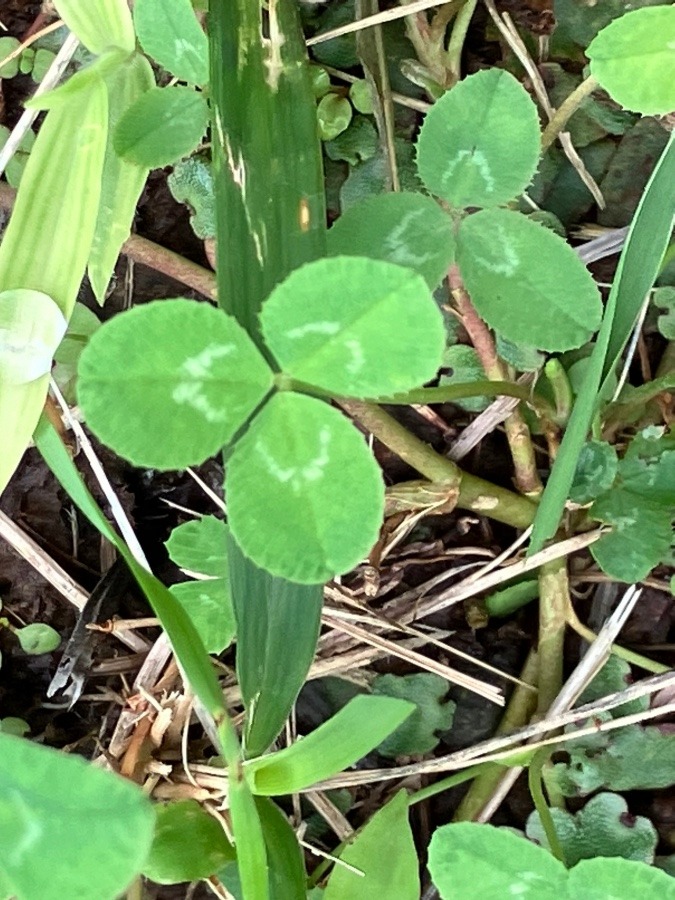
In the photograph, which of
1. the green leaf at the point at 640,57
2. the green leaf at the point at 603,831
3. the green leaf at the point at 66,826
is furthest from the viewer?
the green leaf at the point at 603,831

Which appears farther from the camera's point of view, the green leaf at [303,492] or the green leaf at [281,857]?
the green leaf at [281,857]

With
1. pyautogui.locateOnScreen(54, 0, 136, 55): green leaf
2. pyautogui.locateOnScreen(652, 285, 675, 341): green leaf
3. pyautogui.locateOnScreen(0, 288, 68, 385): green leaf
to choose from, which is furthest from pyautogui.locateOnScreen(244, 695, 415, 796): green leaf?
pyautogui.locateOnScreen(54, 0, 136, 55): green leaf

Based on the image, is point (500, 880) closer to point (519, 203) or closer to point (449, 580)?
point (449, 580)

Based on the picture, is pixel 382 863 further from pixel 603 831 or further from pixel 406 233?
pixel 406 233

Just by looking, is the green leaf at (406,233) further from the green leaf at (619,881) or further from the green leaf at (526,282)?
the green leaf at (619,881)

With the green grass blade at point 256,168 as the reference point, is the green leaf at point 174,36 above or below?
above

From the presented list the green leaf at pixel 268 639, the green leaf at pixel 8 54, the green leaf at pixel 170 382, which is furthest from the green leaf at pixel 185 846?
the green leaf at pixel 8 54

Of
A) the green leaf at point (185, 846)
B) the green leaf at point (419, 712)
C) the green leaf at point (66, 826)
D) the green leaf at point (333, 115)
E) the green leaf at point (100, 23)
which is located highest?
the green leaf at point (100, 23)
